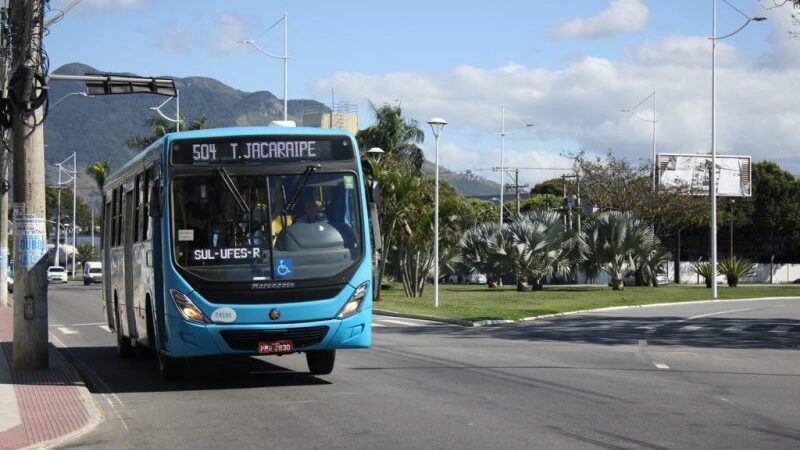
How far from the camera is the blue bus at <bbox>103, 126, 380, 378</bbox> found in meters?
13.2

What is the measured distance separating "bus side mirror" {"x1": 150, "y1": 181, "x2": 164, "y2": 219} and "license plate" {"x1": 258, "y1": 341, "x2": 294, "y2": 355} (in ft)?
6.97

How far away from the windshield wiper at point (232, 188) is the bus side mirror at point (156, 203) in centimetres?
83

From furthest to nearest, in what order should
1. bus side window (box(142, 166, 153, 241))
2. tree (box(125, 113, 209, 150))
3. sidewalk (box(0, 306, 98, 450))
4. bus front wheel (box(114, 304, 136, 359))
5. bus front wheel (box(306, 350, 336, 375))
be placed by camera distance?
tree (box(125, 113, 209, 150))
bus front wheel (box(114, 304, 136, 359))
bus front wheel (box(306, 350, 336, 375))
bus side window (box(142, 166, 153, 241))
sidewalk (box(0, 306, 98, 450))

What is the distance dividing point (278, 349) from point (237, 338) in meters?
0.53

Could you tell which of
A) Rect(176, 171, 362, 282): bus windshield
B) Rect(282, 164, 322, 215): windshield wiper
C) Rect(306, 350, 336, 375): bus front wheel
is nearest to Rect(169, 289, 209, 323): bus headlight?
Rect(176, 171, 362, 282): bus windshield

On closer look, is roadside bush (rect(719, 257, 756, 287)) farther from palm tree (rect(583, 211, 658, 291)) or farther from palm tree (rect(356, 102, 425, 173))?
palm tree (rect(356, 102, 425, 173))

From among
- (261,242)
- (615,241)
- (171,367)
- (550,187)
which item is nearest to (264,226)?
(261,242)

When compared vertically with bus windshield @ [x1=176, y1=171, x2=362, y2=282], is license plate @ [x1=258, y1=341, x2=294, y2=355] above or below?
below

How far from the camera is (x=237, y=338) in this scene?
13.2 meters

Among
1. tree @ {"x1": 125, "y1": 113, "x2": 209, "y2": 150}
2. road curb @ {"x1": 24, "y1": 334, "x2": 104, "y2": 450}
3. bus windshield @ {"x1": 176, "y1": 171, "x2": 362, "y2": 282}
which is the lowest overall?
road curb @ {"x1": 24, "y1": 334, "x2": 104, "y2": 450}

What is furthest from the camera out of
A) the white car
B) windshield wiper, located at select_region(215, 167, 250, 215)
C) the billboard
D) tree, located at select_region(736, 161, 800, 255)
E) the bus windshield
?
tree, located at select_region(736, 161, 800, 255)

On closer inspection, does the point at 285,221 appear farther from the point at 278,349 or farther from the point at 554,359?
the point at 554,359

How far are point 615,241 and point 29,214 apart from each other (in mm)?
40278

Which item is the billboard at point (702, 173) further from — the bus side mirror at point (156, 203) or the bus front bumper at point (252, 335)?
the bus side mirror at point (156, 203)
